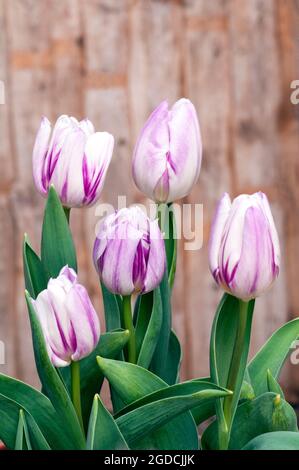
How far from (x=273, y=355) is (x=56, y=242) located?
0.17m

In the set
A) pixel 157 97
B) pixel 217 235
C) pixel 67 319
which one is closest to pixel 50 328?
pixel 67 319

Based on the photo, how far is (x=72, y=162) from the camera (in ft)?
2.14

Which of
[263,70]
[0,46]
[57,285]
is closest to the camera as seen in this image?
[57,285]

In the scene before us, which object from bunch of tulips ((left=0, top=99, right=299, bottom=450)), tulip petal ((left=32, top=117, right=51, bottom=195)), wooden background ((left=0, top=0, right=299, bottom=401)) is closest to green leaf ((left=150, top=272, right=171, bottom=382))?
bunch of tulips ((left=0, top=99, right=299, bottom=450))

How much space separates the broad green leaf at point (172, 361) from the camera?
0.71 meters

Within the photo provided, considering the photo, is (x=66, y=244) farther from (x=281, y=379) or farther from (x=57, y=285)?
(x=281, y=379)

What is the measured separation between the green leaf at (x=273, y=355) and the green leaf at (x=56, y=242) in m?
0.15

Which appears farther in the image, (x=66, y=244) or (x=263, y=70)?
(x=263, y=70)

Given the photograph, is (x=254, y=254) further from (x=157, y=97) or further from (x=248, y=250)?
(x=157, y=97)

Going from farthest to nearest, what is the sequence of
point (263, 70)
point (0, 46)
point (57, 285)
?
1. point (263, 70)
2. point (0, 46)
3. point (57, 285)
